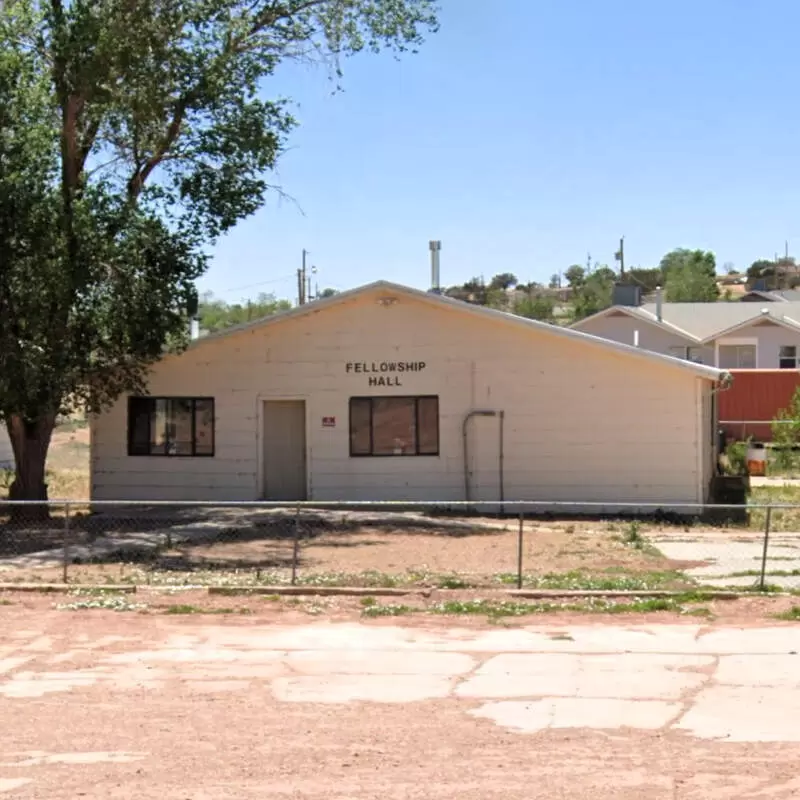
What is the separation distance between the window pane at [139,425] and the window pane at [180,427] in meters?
0.47

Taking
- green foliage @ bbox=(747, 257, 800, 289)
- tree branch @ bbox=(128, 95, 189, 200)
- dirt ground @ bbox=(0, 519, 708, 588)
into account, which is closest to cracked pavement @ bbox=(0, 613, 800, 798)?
dirt ground @ bbox=(0, 519, 708, 588)

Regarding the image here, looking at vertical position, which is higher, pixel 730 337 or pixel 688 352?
pixel 730 337

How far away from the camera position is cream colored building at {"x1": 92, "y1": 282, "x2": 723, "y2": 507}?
24609 mm

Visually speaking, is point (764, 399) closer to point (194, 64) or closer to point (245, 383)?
point (245, 383)

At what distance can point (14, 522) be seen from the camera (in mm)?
22594

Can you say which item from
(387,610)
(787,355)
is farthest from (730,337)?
(387,610)

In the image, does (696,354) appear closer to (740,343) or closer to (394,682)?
(740,343)

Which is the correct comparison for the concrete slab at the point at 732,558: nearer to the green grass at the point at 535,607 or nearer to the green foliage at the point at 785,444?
the green grass at the point at 535,607

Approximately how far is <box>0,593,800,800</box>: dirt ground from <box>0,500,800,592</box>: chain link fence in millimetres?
2454

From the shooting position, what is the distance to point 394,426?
83.4 feet

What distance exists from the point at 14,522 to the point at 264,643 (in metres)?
11.7

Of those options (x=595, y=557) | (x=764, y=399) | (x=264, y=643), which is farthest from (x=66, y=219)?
(x=764, y=399)

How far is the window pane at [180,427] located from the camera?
2589 centimetres

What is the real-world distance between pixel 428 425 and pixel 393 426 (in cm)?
68
